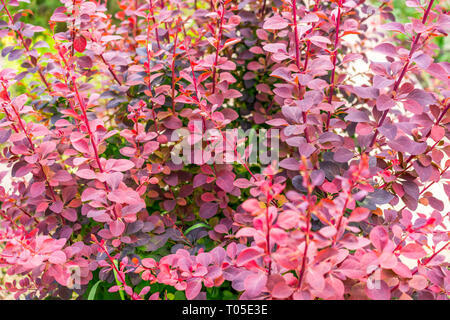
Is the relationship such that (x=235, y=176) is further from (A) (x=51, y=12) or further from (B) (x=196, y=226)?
(A) (x=51, y=12)

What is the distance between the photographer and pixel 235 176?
4.69 ft

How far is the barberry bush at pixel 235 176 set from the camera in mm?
935

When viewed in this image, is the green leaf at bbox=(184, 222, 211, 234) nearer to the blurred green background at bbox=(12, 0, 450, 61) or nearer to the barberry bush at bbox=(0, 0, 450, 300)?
the barberry bush at bbox=(0, 0, 450, 300)

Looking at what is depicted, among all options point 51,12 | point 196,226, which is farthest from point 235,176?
point 51,12

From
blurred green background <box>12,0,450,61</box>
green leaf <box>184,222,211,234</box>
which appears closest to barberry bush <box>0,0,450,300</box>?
green leaf <box>184,222,211,234</box>

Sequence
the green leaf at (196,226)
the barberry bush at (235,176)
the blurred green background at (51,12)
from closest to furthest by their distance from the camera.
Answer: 1. the barberry bush at (235,176)
2. the green leaf at (196,226)
3. the blurred green background at (51,12)

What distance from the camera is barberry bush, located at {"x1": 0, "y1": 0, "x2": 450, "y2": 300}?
36.8 inches

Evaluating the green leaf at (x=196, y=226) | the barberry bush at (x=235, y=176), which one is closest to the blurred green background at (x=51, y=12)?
the barberry bush at (x=235, y=176)

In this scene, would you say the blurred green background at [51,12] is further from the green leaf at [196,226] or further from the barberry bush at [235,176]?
the green leaf at [196,226]

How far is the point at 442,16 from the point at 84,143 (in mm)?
1141
